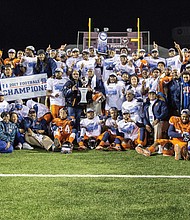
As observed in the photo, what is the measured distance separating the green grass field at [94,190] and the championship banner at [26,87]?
2.57 meters

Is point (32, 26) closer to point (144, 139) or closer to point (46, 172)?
point (144, 139)

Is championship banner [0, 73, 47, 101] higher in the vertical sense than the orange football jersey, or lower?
higher

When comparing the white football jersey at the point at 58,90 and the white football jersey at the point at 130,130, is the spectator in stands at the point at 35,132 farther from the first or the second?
the white football jersey at the point at 130,130

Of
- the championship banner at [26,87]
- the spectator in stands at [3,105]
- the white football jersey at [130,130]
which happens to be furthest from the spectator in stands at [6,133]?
the white football jersey at [130,130]

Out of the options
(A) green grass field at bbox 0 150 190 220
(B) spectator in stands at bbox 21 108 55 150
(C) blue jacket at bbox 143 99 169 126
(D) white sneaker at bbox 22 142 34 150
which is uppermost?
(C) blue jacket at bbox 143 99 169 126

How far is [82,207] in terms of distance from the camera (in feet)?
13.0

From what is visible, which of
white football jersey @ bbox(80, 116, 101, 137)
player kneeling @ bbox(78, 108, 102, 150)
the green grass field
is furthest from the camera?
white football jersey @ bbox(80, 116, 101, 137)

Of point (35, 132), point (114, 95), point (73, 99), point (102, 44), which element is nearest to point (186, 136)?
point (114, 95)

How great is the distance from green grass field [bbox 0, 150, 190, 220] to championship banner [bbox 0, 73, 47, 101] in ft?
8.42

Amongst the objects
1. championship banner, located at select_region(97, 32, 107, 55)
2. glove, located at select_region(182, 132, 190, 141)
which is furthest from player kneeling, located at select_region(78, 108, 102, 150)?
championship banner, located at select_region(97, 32, 107, 55)

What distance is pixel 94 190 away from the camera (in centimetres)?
459

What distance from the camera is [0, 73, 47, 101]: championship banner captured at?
9.05 m

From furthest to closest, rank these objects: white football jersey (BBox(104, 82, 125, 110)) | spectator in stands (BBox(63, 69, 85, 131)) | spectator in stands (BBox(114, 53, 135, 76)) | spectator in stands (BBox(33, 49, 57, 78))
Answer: spectator in stands (BBox(114, 53, 135, 76)) → spectator in stands (BBox(33, 49, 57, 78)) → white football jersey (BBox(104, 82, 125, 110)) → spectator in stands (BBox(63, 69, 85, 131))

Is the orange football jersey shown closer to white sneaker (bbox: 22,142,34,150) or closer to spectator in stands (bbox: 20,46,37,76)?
white sneaker (bbox: 22,142,34,150)
